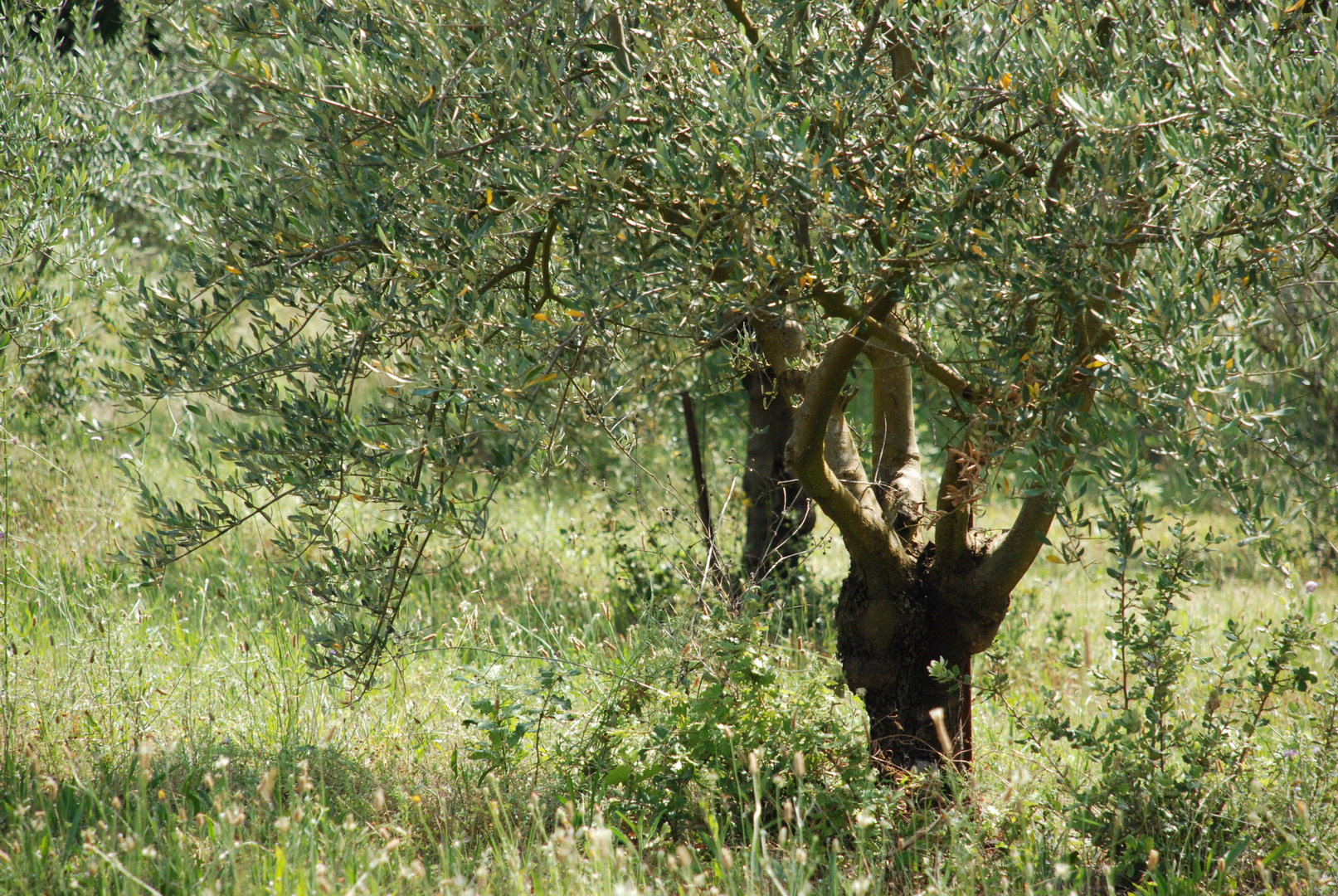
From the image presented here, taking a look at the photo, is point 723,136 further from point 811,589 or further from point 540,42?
point 811,589

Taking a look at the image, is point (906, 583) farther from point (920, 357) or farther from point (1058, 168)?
point (1058, 168)

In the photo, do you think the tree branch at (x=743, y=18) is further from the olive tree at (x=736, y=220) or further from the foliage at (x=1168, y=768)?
the foliage at (x=1168, y=768)

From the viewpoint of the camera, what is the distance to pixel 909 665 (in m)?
4.29

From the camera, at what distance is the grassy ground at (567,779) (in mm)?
Answer: 3336

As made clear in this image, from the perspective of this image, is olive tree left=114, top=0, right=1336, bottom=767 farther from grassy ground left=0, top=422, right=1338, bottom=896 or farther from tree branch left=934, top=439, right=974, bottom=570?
grassy ground left=0, top=422, right=1338, bottom=896

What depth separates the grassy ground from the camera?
3336mm

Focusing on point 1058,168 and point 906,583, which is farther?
point 906,583

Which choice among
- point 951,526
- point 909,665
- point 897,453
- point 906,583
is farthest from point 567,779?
point 897,453

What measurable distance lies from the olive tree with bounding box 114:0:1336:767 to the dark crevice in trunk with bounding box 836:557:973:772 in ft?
0.96

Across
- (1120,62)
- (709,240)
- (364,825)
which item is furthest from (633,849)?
(1120,62)

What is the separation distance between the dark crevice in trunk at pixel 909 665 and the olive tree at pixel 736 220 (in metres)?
0.29

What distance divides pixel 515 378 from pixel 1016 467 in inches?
63.7

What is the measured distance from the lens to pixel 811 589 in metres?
7.36

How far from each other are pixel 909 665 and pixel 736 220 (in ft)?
7.30
